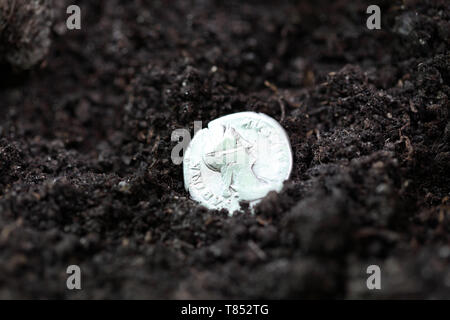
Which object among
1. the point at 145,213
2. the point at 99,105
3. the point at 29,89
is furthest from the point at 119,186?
the point at 29,89

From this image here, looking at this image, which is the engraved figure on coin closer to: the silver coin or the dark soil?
the silver coin

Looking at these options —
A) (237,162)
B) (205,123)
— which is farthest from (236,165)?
(205,123)

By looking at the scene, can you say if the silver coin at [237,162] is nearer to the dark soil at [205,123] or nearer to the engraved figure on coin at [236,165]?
the engraved figure on coin at [236,165]

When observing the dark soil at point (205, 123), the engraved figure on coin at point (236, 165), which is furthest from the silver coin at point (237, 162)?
the dark soil at point (205, 123)

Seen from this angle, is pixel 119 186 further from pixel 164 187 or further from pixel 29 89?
pixel 29 89

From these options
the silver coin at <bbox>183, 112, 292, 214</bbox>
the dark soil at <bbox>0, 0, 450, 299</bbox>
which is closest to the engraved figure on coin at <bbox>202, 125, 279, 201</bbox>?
the silver coin at <bbox>183, 112, 292, 214</bbox>

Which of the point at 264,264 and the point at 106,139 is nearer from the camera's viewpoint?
the point at 264,264

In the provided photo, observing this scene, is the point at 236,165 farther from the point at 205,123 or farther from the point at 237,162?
the point at 205,123
